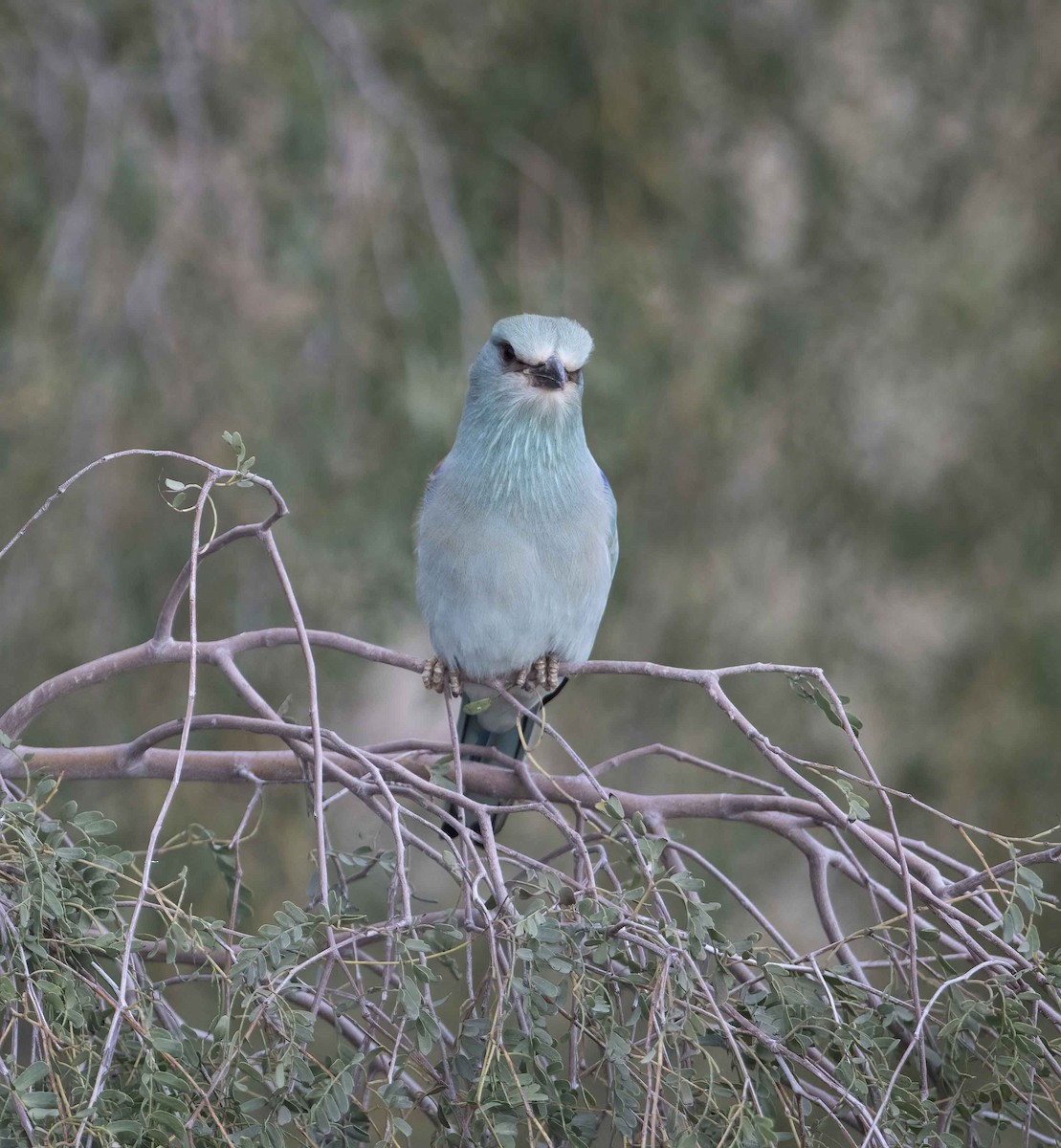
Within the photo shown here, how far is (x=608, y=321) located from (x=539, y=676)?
121 centimetres

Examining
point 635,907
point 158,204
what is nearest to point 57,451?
point 158,204

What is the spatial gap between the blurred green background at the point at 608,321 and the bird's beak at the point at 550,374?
563 millimetres

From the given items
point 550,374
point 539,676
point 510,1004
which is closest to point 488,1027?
point 510,1004

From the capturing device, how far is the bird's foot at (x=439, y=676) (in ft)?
6.72

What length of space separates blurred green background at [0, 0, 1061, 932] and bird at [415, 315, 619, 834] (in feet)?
1.68

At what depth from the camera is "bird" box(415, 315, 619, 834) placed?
92.6 inches

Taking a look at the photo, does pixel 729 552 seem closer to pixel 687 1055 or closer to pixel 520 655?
pixel 520 655

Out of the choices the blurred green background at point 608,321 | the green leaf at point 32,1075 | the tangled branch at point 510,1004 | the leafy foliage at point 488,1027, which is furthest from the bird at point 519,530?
the green leaf at point 32,1075

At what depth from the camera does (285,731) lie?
1452 millimetres

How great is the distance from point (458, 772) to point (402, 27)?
2.49m

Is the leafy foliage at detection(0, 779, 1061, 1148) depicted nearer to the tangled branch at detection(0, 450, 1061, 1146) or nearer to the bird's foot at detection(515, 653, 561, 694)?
the tangled branch at detection(0, 450, 1061, 1146)

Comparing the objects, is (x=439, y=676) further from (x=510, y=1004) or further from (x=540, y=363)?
(x=510, y=1004)

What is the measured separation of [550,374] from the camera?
2.40 meters

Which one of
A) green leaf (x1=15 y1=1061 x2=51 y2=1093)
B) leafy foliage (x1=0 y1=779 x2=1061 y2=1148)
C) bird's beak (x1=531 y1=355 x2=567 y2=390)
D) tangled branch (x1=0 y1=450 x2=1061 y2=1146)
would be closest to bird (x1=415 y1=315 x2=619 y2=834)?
bird's beak (x1=531 y1=355 x2=567 y2=390)
